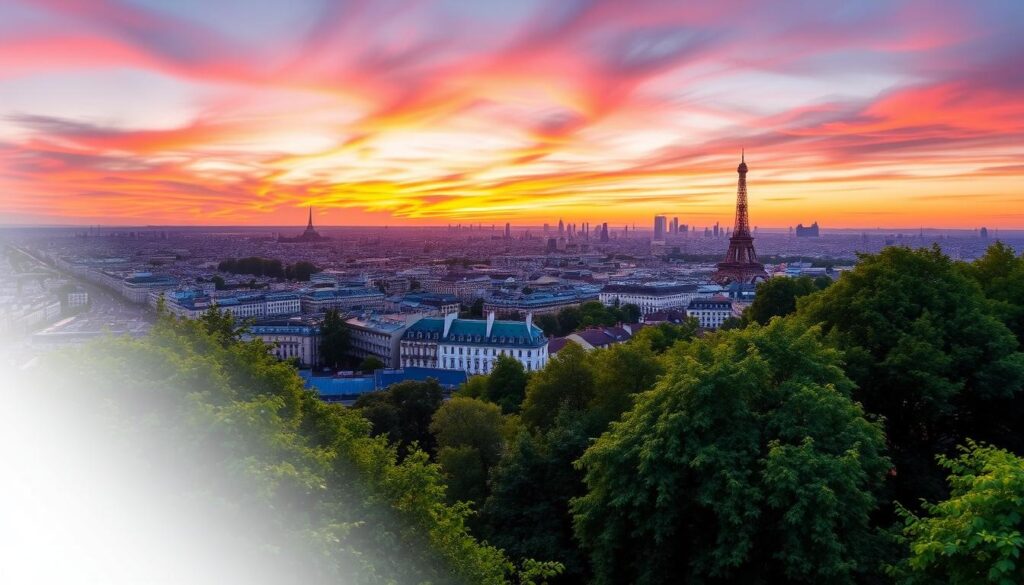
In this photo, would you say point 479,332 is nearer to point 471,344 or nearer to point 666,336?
point 471,344

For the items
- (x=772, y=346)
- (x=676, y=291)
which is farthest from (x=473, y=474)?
(x=676, y=291)

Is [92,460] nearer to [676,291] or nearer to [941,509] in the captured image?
[941,509]

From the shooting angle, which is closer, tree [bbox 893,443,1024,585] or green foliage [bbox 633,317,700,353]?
tree [bbox 893,443,1024,585]

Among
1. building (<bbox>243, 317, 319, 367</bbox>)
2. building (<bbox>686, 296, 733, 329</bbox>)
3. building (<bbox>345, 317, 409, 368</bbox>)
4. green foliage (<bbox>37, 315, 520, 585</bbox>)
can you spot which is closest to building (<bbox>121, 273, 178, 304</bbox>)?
building (<bbox>243, 317, 319, 367</bbox>)

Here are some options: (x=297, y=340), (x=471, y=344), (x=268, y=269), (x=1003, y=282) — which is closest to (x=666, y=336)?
(x=1003, y=282)

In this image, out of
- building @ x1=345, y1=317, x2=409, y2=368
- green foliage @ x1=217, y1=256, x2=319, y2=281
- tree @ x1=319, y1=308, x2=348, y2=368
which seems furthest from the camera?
green foliage @ x1=217, y1=256, x2=319, y2=281

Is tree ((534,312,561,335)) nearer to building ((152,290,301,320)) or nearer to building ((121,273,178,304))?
building ((152,290,301,320))

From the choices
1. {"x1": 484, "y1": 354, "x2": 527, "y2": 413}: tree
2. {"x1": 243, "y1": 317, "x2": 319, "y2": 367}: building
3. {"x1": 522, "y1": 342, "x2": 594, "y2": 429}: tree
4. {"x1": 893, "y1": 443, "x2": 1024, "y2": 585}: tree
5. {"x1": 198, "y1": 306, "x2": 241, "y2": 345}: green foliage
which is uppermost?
{"x1": 198, "y1": 306, "x2": 241, "y2": 345}: green foliage
